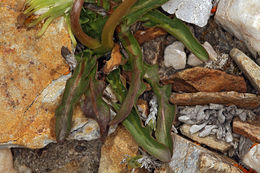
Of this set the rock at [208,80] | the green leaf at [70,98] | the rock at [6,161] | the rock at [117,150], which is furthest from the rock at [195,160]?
the rock at [6,161]

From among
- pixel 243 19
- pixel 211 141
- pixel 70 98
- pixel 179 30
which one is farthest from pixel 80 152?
pixel 243 19

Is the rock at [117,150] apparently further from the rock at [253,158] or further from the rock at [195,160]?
the rock at [253,158]

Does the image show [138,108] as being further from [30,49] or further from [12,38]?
[12,38]

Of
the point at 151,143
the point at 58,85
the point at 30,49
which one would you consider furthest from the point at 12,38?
the point at 151,143

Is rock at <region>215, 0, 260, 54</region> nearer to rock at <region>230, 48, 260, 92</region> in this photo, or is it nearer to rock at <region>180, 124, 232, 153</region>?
rock at <region>230, 48, 260, 92</region>

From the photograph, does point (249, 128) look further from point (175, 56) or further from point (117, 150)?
point (117, 150)

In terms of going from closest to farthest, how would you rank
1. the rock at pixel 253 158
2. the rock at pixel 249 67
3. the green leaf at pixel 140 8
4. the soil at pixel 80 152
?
the rock at pixel 253 158, the rock at pixel 249 67, the green leaf at pixel 140 8, the soil at pixel 80 152

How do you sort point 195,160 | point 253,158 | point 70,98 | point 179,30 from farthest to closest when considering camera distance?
point 179,30
point 70,98
point 195,160
point 253,158
